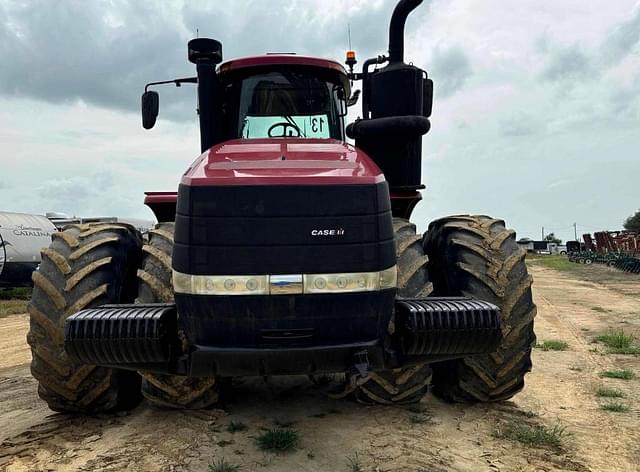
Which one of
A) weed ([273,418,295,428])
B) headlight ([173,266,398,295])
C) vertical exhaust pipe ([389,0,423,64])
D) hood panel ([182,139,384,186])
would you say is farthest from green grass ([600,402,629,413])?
vertical exhaust pipe ([389,0,423,64])

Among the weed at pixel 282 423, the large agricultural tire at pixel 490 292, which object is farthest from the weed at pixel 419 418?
the weed at pixel 282 423

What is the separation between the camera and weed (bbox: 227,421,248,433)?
12.2ft

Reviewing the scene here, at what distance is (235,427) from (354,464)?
94 cm

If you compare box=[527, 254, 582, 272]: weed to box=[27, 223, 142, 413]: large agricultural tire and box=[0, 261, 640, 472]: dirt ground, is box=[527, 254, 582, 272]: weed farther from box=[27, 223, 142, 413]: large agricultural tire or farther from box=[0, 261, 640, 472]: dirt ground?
box=[27, 223, 142, 413]: large agricultural tire

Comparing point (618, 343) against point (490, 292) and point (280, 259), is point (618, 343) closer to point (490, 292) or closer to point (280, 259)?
point (490, 292)

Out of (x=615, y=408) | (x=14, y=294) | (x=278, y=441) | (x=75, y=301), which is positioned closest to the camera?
(x=278, y=441)

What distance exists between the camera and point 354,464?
3.24 metres

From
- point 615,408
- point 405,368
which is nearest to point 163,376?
point 405,368

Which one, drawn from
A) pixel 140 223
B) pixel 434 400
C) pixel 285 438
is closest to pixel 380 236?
pixel 285 438

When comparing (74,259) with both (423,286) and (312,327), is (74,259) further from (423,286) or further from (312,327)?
(423,286)

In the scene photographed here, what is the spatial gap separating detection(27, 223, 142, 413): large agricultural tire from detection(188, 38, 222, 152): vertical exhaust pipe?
103cm

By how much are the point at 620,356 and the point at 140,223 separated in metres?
21.5

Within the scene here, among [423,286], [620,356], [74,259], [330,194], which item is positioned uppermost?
[330,194]

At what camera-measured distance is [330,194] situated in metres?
2.88
